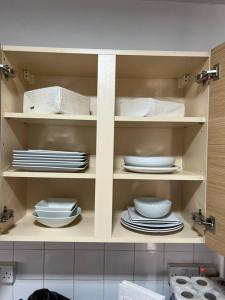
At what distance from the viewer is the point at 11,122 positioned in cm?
80

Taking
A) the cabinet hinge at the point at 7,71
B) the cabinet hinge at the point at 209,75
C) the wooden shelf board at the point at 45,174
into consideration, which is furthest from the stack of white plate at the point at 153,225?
the cabinet hinge at the point at 7,71

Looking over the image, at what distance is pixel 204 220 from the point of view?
2.37 ft

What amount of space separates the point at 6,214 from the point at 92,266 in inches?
18.9

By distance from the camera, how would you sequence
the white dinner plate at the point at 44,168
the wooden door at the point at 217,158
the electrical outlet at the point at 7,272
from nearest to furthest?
the wooden door at the point at 217,158, the white dinner plate at the point at 44,168, the electrical outlet at the point at 7,272

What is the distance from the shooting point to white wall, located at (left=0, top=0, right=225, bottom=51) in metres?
0.99

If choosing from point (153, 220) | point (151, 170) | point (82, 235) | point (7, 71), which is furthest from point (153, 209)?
point (7, 71)

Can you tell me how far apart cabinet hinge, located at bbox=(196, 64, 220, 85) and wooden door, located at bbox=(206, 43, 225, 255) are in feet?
0.04

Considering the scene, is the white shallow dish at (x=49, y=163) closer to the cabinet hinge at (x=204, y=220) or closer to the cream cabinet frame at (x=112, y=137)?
the cream cabinet frame at (x=112, y=137)

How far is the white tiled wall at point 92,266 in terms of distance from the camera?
39.3 inches

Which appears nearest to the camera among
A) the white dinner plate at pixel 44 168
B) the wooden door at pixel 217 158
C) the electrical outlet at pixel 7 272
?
the wooden door at pixel 217 158

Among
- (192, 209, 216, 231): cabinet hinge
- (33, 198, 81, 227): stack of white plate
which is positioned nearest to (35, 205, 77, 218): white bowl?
(33, 198, 81, 227): stack of white plate

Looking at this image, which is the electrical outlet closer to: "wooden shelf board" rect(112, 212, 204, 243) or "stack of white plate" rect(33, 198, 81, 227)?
"stack of white plate" rect(33, 198, 81, 227)

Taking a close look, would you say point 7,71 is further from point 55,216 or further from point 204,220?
point 204,220

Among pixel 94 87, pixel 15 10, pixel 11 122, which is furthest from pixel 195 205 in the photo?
pixel 15 10
